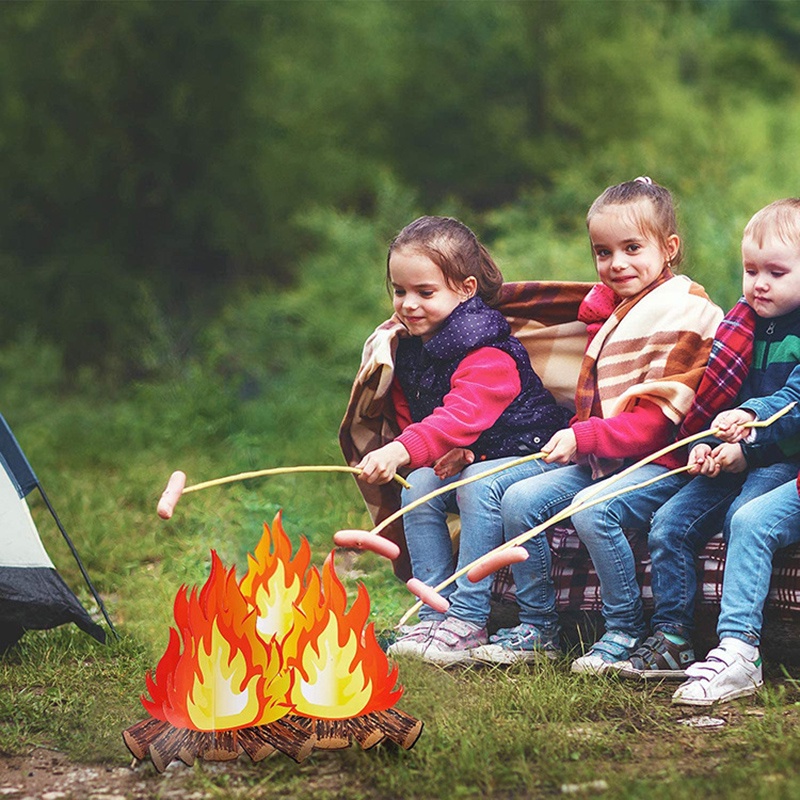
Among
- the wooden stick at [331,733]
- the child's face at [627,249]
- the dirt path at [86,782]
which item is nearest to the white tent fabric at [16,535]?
the dirt path at [86,782]

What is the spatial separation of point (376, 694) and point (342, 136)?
993 cm

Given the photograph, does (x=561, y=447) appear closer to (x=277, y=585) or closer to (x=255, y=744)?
(x=277, y=585)

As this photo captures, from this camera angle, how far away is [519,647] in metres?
3.36

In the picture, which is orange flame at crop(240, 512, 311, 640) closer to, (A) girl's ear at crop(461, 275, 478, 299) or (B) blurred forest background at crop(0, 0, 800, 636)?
(A) girl's ear at crop(461, 275, 478, 299)

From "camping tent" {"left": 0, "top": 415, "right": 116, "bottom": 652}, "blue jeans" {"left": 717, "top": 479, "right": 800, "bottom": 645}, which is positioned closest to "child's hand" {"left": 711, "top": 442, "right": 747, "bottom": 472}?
"blue jeans" {"left": 717, "top": 479, "right": 800, "bottom": 645}

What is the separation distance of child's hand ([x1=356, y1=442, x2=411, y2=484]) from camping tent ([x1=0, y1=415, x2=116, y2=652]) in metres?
1.06

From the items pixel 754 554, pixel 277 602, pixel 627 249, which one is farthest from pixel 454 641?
pixel 627 249

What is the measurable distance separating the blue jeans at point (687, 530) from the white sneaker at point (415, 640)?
633 millimetres

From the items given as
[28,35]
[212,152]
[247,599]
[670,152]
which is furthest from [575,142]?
[247,599]

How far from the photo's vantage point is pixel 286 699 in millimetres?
2660

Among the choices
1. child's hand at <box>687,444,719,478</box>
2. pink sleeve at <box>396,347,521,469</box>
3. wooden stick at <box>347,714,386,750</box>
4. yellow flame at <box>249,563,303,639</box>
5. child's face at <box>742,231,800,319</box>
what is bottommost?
wooden stick at <box>347,714,386,750</box>

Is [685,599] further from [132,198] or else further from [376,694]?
[132,198]

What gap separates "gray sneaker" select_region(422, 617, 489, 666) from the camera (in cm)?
333

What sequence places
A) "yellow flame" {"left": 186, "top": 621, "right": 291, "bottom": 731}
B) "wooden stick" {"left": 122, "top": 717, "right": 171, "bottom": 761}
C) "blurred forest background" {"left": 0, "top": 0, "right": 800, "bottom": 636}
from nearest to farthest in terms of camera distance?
1. "yellow flame" {"left": 186, "top": 621, "right": 291, "bottom": 731}
2. "wooden stick" {"left": 122, "top": 717, "right": 171, "bottom": 761}
3. "blurred forest background" {"left": 0, "top": 0, "right": 800, "bottom": 636}
